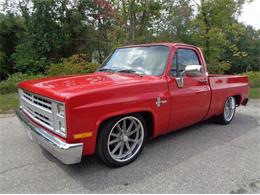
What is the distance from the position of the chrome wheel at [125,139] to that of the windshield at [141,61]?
35.0 inches

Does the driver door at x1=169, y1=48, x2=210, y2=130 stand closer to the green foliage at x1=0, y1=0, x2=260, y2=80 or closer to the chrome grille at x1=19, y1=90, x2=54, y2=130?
the chrome grille at x1=19, y1=90, x2=54, y2=130

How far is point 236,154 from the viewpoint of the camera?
3.89 m

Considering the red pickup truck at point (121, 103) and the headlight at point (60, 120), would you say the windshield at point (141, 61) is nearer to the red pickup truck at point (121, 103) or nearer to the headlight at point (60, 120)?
the red pickup truck at point (121, 103)

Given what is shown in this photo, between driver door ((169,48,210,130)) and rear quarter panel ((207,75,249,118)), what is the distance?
0.89 feet

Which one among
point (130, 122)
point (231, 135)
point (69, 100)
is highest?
point (69, 100)

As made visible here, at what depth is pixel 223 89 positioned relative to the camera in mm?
5113

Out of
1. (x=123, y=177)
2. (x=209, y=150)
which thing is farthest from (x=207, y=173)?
(x=123, y=177)

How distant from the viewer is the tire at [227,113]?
5495 millimetres

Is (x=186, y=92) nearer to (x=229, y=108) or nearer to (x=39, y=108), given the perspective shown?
(x=229, y=108)

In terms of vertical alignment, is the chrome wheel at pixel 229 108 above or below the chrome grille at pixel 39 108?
below

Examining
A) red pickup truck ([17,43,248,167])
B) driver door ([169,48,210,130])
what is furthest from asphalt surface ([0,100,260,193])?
driver door ([169,48,210,130])

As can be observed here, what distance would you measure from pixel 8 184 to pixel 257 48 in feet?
149

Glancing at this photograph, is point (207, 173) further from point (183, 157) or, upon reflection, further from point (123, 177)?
point (123, 177)

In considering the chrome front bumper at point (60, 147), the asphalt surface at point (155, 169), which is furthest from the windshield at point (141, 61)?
the chrome front bumper at point (60, 147)
